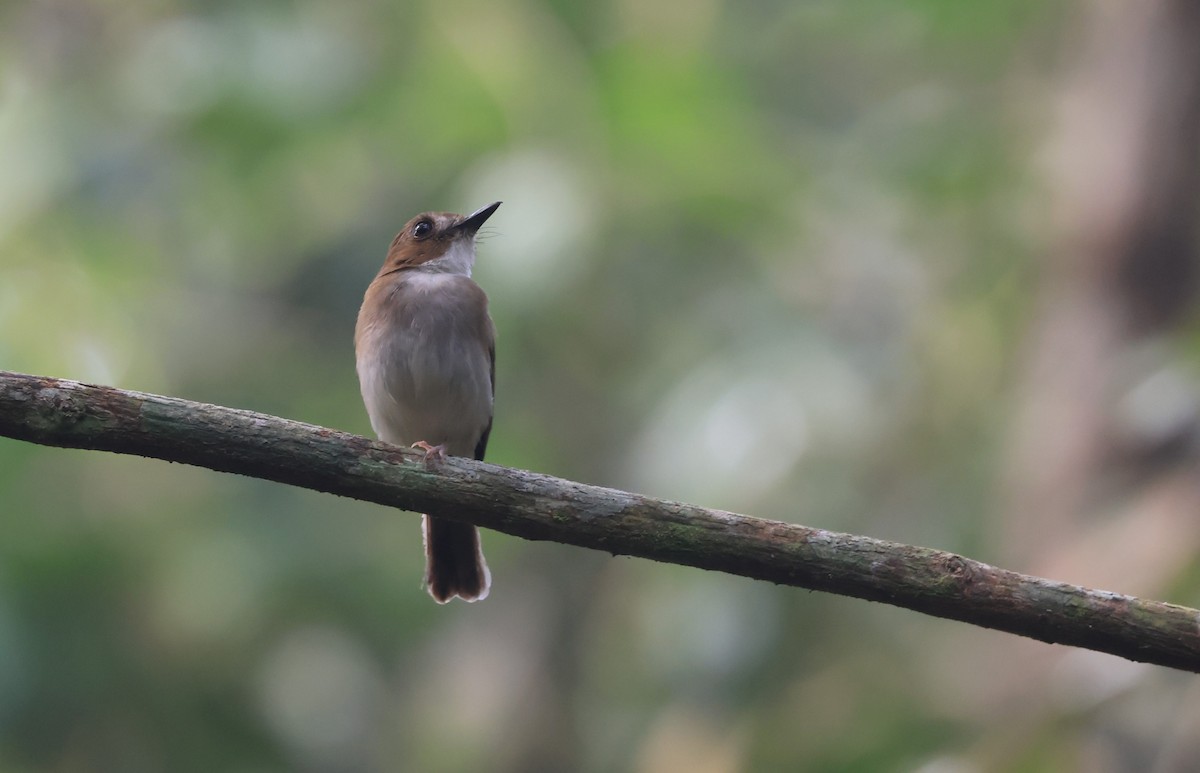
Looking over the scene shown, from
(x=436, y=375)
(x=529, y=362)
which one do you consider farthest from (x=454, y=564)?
(x=529, y=362)

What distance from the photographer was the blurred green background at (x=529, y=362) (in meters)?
6.06

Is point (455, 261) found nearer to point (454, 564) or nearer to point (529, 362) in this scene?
point (454, 564)

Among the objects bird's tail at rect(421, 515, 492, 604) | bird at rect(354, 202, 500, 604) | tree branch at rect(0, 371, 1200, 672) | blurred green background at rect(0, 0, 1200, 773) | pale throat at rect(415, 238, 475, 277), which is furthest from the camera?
blurred green background at rect(0, 0, 1200, 773)

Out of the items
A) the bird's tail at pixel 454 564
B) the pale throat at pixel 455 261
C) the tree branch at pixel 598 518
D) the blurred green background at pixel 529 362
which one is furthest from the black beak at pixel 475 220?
the tree branch at pixel 598 518

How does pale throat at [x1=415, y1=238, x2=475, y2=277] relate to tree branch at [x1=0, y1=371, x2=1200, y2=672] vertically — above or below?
above

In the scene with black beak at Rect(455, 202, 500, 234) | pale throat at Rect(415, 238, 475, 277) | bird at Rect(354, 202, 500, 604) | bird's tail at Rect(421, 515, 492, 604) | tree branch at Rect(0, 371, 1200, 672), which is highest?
black beak at Rect(455, 202, 500, 234)

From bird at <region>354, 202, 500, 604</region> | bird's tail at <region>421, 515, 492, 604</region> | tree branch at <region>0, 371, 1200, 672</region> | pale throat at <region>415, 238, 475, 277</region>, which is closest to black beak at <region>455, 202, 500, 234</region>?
pale throat at <region>415, 238, 475, 277</region>

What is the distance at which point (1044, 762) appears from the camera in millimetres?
4383

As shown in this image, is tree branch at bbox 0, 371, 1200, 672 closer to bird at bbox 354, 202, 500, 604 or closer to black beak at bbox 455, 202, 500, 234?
bird at bbox 354, 202, 500, 604

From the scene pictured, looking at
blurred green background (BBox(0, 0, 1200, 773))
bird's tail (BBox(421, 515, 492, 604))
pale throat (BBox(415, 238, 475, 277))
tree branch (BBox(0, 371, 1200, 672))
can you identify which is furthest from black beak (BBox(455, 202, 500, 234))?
tree branch (BBox(0, 371, 1200, 672))

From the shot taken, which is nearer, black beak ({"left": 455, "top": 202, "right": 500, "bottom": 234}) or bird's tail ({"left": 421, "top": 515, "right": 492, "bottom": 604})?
bird's tail ({"left": 421, "top": 515, "right": 492, "bottom": 604})

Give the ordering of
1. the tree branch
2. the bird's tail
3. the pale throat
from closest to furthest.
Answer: the tree branch → the bird's tail → the pale throat

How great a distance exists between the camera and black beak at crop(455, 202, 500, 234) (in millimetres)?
5508

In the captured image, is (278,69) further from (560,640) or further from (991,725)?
(991,725)
